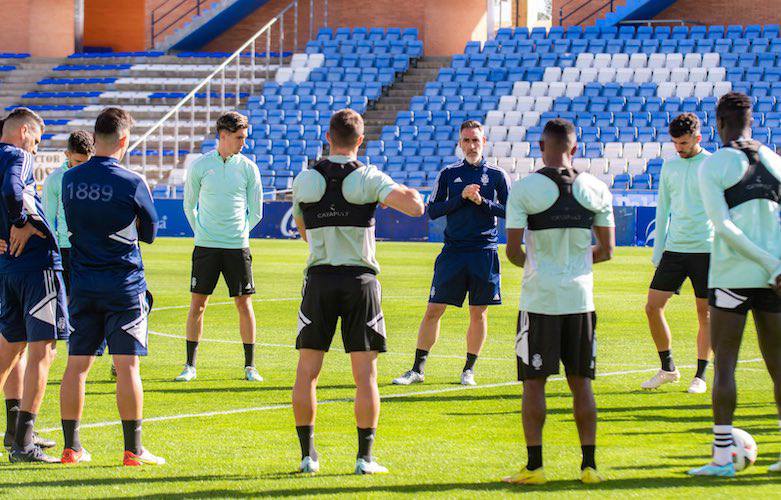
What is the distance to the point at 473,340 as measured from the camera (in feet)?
37.5

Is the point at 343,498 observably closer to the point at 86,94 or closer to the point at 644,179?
the point at 644,179

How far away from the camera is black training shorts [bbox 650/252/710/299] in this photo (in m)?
10.6

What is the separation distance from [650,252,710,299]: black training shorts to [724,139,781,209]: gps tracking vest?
319 cm

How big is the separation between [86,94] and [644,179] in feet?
72.2

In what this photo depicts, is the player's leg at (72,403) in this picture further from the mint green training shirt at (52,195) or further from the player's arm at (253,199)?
the player's arm at (253,199)

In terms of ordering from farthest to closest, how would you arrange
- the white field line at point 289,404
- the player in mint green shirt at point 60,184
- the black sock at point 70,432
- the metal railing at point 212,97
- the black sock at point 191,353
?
1. the metal railing at point 212,97
2. the black sock at point 191,353
3. the white field line at point 289,404
4. the player in mint green shirt at point 60,184
5. the black sock at point 70,432

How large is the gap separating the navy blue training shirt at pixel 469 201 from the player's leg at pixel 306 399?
3857 mm

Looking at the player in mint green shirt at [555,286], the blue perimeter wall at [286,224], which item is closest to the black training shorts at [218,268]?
the player in mint green shirt at [555,286]

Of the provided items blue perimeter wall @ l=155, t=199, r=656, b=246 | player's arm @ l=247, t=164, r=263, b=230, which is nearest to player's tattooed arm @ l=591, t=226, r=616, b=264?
player's arm @ l=247, t=164, r=263, b=230

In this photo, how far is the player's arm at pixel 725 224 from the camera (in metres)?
7.24

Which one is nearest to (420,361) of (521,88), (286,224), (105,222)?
(105,222)

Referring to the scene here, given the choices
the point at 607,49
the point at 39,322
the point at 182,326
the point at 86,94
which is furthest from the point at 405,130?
the point at 39,322

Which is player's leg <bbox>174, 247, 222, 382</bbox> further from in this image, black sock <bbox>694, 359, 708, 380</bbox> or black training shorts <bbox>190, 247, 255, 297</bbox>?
black sock <bbox>694, 359, 708, 380</bbox>

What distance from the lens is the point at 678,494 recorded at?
689cm
